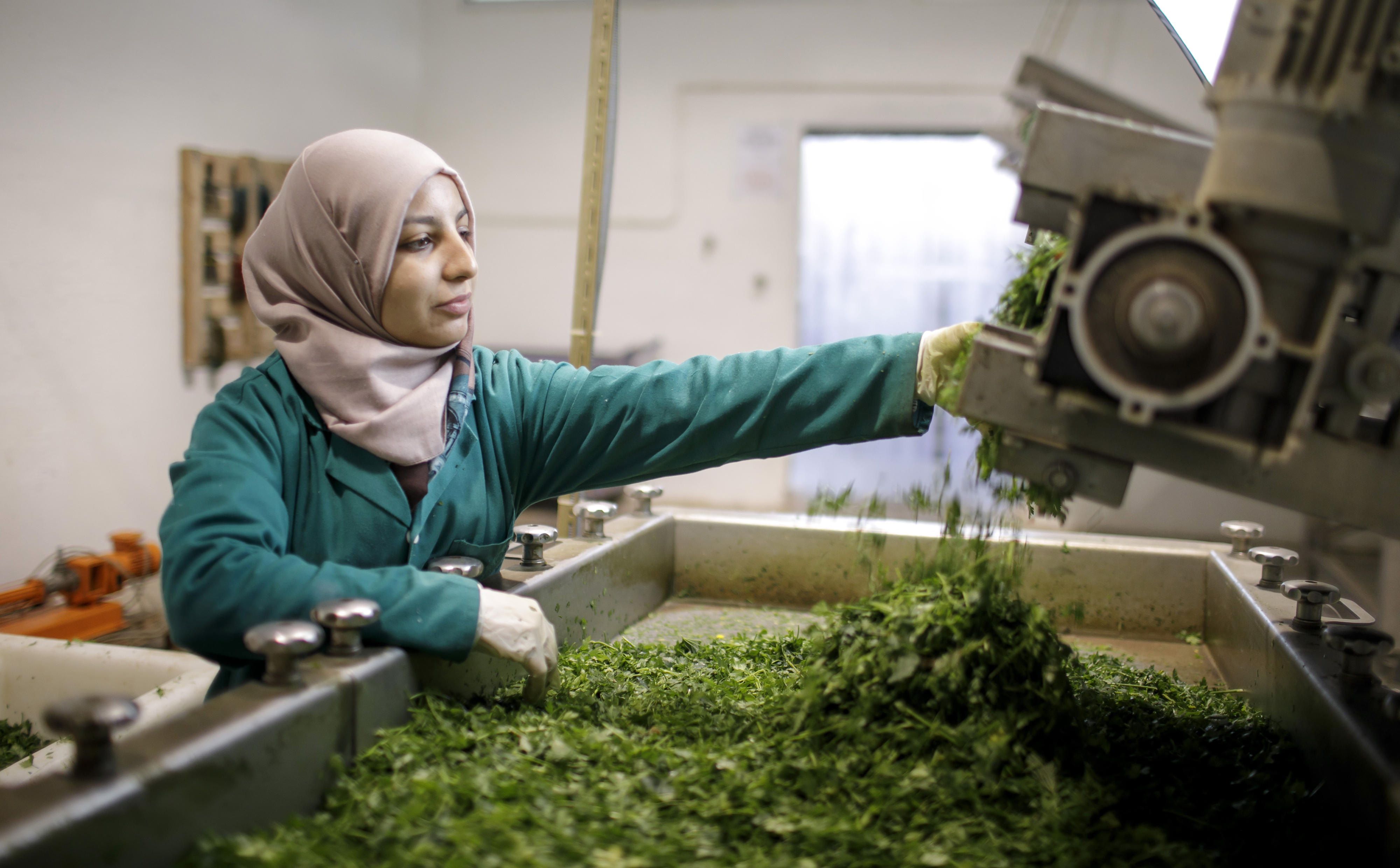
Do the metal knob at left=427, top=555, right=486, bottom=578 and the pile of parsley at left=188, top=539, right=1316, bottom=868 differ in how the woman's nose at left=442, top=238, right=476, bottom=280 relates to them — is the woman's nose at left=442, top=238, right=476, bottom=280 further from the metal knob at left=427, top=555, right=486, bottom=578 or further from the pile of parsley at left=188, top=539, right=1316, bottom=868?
the pile of parsley at left=188, top=539, right=1316, bottom=868

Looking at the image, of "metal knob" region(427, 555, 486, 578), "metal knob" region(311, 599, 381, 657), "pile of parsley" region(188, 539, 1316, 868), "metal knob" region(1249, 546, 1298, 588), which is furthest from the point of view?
"metal knob" region(1249, 546, 1298, 588)

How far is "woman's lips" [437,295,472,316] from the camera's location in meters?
1.52

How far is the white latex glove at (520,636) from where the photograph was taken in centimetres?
126

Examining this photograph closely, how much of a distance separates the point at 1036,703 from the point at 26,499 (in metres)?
4.18

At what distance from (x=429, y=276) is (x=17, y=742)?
1.59 m

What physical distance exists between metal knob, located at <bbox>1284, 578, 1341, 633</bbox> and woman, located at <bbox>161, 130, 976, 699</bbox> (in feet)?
2.14

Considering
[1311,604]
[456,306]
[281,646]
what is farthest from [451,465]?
[1311,604]

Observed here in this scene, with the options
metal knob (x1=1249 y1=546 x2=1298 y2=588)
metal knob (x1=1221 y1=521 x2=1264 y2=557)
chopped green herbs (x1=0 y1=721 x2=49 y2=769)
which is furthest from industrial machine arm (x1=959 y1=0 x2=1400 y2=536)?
chopped green herbs (x1=0 y1=721 x2=49 y2=769)

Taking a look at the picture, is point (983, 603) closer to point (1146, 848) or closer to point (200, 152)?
point (1146, 848)

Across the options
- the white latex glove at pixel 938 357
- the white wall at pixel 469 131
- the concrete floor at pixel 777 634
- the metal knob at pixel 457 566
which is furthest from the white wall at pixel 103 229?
the white latex glove at pixel 938 357

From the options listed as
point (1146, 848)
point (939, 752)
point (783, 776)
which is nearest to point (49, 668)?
point (783, 776)

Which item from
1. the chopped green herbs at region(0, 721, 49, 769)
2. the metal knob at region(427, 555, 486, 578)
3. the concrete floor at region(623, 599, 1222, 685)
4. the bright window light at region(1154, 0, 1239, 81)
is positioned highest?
the bright window light at region(1154, 0, 1239, 81)

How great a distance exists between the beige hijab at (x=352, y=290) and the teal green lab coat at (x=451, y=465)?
0.05m

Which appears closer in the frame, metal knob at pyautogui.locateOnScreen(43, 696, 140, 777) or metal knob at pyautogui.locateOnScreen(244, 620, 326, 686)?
metal knob at pyautogui.locateOnScreen(43, 696, 140, 777)
